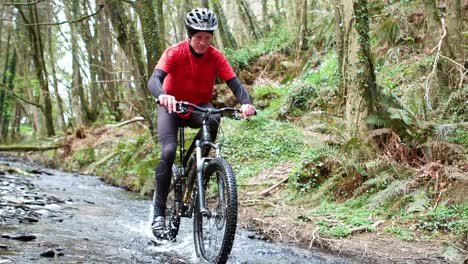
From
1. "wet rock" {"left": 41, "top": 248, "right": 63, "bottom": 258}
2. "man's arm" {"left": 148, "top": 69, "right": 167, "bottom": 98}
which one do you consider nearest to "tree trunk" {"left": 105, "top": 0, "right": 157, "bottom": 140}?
"man's arm" {"left": 148, "top": 69, "right": 167, "bottom": 98}

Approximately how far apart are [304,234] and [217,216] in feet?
6.92

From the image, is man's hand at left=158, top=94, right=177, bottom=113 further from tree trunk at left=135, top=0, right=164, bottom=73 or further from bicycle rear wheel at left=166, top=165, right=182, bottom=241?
tree trunk at left=135, top=0, right=164, bottom=73

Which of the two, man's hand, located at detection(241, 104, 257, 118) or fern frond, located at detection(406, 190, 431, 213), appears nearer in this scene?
man's hand, located at detection(241, 104, 257, 118)

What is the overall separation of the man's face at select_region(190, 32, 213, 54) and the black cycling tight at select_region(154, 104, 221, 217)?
2.28 ft

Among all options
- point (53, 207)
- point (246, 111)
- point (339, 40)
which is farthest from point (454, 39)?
point (53, 207)

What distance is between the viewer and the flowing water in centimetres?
470

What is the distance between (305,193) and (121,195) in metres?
4.38

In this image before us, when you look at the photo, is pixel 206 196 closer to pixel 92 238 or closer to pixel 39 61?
pixel 92 238

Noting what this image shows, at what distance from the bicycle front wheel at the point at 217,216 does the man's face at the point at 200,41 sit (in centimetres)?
128

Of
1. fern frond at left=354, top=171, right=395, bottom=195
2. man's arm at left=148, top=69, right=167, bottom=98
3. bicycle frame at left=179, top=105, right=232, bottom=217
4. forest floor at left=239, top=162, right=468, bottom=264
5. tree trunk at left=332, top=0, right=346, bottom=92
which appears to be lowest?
forest floor at left=239, top=162, right=468, bottom=264

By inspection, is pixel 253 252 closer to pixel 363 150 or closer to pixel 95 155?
pixel 363 150

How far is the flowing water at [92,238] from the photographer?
4699mm

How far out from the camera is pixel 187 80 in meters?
5.61

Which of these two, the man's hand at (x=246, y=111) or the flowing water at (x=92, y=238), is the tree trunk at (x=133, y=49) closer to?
the flowing water at (x=92, y=238)
